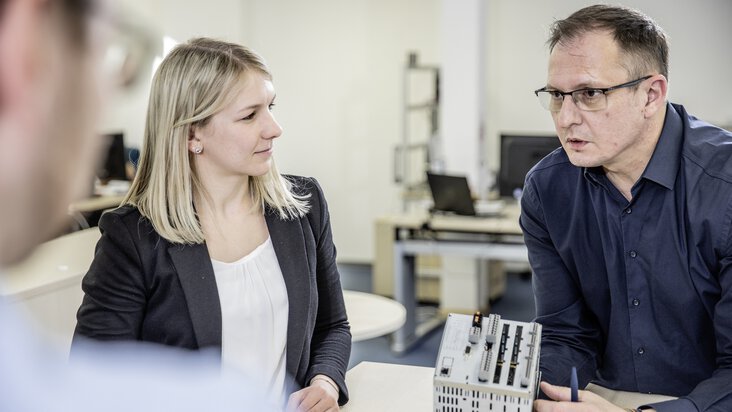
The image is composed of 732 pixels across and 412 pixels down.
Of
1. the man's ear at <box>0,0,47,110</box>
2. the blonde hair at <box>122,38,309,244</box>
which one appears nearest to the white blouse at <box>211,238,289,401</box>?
the blonde hair at <box>122,38,309,244</box>

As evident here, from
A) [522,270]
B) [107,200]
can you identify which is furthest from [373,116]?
[107,200]

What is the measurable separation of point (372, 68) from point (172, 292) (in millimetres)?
5790

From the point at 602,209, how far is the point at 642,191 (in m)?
0.10

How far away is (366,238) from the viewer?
24.9 ft

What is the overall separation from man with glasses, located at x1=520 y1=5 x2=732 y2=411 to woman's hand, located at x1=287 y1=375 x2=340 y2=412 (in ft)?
1.52

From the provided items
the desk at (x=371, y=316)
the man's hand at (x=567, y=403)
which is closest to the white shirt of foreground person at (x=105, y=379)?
the man's hand at (x=567, y=403)

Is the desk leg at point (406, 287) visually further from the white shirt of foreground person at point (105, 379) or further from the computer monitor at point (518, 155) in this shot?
the white shirt of foreground person at point (105, 379)

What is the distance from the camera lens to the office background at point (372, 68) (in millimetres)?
6852

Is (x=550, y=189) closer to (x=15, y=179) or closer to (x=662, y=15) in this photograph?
(x=15, y=179)

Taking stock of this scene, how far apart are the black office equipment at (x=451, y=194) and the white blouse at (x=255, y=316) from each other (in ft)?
11.2

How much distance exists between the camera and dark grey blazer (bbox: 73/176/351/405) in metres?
1.73

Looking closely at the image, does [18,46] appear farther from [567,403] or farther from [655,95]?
[655,95]

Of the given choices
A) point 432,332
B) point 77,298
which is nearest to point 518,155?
point 432,332

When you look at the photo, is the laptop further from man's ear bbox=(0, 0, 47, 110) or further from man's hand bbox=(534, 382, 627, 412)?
man's ear bbox=(0, 0, 47, 110)
